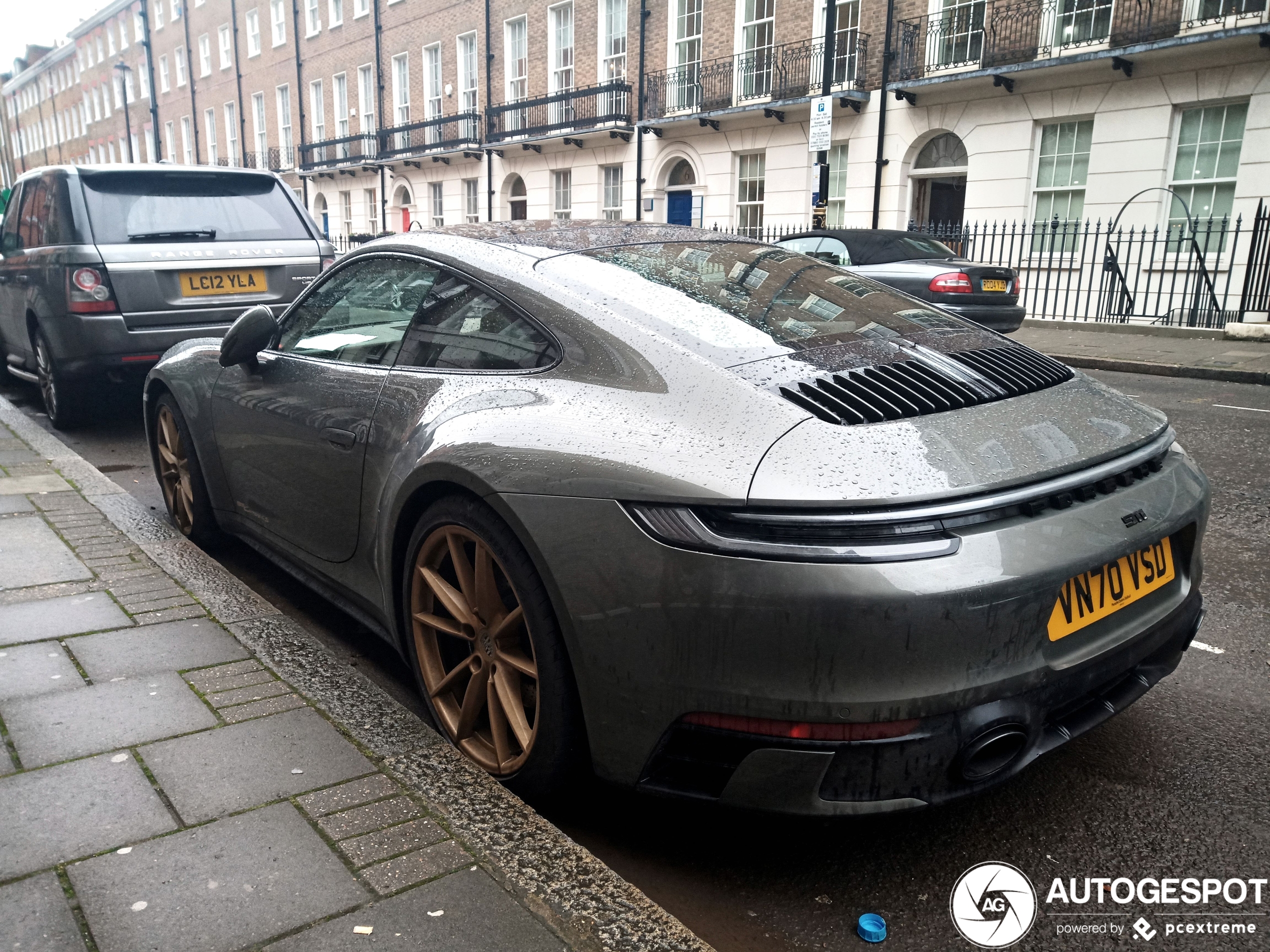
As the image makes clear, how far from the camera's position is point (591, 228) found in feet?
10.0

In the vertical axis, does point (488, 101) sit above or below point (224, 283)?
above

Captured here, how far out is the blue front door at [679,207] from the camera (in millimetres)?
23748

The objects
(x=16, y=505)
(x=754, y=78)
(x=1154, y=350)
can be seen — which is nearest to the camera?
(x=16, y=505)

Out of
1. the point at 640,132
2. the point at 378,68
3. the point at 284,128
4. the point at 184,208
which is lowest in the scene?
the point at 184,208

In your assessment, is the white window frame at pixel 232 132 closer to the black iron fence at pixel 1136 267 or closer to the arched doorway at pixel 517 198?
the arched doorway at pixel 517 198

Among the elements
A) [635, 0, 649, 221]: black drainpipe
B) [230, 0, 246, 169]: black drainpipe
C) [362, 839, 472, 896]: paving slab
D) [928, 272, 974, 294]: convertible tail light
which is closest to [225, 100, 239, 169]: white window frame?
[230, 0, 246, 169]: black drainpipe

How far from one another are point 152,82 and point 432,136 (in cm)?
2103

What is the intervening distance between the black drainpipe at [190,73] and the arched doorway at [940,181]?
37.7 metres

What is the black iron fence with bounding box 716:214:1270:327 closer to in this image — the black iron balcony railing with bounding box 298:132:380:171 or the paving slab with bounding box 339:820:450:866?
the paving slab with bounding box 339:820:450:866

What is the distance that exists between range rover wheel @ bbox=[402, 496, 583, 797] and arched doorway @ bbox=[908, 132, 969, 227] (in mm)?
17941

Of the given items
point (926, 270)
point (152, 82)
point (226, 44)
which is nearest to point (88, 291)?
point (926, 270)

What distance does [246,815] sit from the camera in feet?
6.90

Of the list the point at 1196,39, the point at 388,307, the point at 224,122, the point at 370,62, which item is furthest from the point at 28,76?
the point at 388,307

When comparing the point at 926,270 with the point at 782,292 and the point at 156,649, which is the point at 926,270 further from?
the point at 156,649
